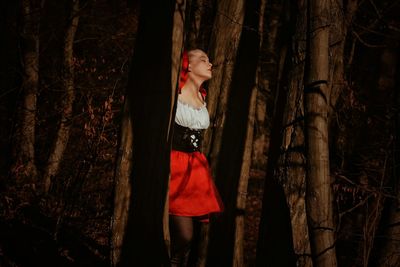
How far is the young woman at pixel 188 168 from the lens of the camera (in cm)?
368

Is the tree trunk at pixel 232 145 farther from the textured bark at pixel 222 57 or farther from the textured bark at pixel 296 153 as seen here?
the textured bark at pixel 296 153

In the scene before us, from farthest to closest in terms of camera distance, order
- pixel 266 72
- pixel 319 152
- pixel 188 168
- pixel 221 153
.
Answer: pixel 266 72, pixel 221 153, pixel 188 168, pixel 319 152

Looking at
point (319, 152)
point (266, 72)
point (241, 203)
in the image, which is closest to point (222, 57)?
point (241, 203)

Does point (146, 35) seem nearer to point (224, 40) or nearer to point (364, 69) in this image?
point (224, 40)

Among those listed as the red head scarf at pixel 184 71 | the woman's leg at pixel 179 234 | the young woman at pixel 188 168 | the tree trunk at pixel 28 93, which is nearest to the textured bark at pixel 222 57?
the young woman at pixel 188 168

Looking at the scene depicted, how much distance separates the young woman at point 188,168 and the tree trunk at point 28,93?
5755 mm

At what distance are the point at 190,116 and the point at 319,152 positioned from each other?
1.39 m

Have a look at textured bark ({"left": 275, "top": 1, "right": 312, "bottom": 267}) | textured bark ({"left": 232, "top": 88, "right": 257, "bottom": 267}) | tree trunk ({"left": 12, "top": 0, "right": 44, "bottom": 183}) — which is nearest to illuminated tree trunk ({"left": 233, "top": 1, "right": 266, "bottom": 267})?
textured bark ({"left": 232, "top": 88, "right": 257, "bottom": 267})

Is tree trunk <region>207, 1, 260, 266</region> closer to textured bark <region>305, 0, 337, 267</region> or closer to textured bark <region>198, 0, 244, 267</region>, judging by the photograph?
textured bark <region>198, 0, 244, 267</region>

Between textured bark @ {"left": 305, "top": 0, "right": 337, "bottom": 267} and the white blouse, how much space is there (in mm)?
1266

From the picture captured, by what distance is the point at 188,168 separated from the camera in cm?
378

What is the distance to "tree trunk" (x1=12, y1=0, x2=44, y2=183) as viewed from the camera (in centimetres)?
864

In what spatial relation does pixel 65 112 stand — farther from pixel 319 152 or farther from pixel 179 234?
pixel 319 152

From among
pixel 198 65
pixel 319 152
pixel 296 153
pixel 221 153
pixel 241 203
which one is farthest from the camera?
pixel 241 203
